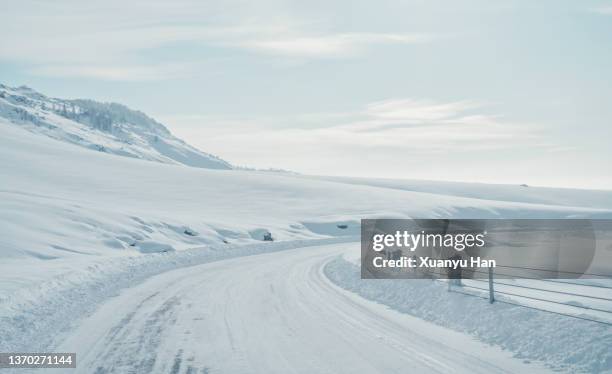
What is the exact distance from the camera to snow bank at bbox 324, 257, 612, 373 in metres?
8.91

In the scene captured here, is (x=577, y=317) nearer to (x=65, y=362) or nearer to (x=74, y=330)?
(x=65, y=362)

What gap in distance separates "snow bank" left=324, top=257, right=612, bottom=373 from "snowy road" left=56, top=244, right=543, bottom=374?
1.63 feet

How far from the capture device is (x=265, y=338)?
10.6 meters

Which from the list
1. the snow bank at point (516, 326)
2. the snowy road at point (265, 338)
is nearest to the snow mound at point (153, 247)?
the snowy road at point (265, 338)

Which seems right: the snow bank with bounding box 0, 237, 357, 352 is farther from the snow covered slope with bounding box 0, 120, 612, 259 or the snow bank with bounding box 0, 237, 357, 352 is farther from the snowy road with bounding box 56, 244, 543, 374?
the snow covered slope with bounding box 0, 120, 612, 259

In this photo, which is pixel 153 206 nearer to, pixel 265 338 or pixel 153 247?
pixel 153 247

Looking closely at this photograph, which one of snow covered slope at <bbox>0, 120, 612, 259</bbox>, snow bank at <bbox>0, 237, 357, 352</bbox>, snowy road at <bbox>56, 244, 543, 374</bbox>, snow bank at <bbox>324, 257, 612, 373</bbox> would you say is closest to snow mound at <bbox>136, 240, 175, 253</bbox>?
snow covered slope at <bbox>0, 120, 612, 259</bbox>

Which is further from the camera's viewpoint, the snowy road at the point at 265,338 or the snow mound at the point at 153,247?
the snow mound at the point at 153,247

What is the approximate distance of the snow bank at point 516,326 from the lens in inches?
351

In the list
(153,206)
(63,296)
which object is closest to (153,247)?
(63,296)

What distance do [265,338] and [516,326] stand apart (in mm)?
5131

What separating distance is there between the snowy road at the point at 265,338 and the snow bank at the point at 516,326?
0.50 meters

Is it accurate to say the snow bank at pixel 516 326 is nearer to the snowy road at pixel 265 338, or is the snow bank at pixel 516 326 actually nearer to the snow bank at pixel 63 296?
the snowy road at pixel 265 338

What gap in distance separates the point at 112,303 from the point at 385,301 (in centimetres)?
779
